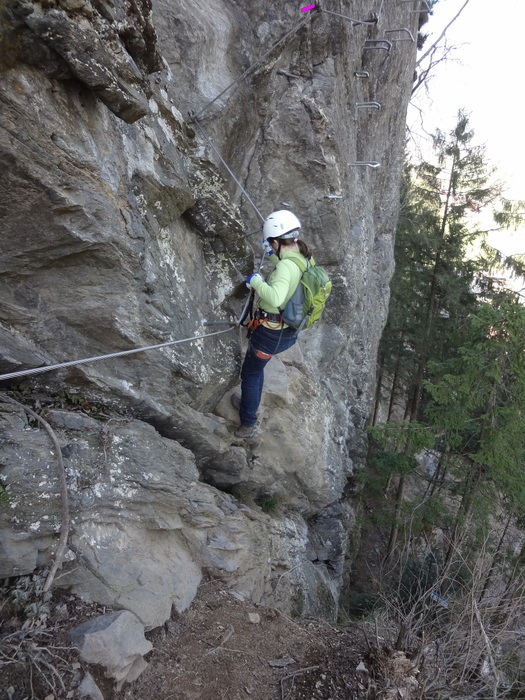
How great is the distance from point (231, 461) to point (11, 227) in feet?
12.4

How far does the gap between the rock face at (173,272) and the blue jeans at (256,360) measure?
0.26m

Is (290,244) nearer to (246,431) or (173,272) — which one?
(173,272)

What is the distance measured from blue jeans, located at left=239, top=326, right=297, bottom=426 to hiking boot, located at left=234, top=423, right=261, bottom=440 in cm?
7

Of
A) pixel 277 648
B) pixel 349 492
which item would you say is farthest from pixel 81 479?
pixel 349 492

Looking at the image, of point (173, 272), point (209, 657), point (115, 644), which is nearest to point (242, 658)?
point (209, 657)

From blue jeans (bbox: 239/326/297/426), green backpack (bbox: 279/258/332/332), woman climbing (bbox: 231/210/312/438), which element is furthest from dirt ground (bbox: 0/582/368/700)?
green backpack (bbox: 279/258/332/332)

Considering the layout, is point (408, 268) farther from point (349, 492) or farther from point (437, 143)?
point (349, 492)

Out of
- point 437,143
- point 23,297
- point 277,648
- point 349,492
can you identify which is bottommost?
point 349,492

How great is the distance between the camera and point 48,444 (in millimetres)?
3719

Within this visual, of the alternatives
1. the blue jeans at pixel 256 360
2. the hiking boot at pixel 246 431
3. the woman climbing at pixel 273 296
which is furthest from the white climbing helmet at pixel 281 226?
the hiking boot at pixel 246 431

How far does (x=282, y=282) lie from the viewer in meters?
4.64

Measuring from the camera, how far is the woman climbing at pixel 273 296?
15.3ft

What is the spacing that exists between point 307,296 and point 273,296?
53cm

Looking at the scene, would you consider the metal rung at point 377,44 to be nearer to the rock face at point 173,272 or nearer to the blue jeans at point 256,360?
the rock face at point 173,272
